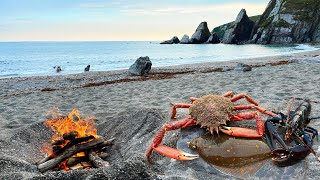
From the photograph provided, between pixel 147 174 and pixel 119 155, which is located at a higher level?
pixel 147 174

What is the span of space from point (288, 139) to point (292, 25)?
8615cm

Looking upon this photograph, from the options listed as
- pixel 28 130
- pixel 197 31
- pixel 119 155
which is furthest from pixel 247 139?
pixel 197 31

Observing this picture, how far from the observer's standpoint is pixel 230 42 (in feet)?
333

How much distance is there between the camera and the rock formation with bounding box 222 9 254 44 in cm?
9925

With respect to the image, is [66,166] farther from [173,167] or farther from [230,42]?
[230,42]

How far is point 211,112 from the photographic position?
19.1 feet

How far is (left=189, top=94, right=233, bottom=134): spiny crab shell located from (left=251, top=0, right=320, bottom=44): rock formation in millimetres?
83336

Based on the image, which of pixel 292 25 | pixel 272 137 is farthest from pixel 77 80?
pixel 292 25

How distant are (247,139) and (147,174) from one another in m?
1.96

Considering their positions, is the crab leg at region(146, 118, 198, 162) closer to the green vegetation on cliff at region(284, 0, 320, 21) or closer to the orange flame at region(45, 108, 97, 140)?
the orange flame at region(45, 108, 97, 140)

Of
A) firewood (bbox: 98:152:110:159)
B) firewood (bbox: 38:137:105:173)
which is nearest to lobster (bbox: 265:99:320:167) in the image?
firewood (bbox: 98:152:110:159)

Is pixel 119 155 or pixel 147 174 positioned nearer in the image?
pixel 147 174

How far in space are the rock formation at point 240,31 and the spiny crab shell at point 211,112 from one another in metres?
97.3

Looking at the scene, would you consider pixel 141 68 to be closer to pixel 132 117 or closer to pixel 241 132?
pixel 132 117
